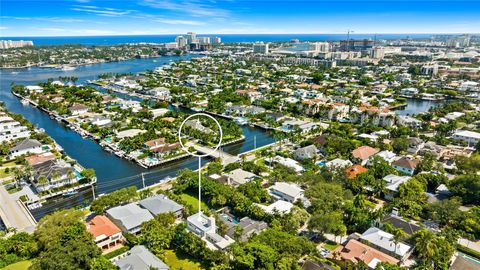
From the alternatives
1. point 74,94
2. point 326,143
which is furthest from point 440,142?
point 74,94

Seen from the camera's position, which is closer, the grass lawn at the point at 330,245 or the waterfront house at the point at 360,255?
the waterfront house at the point at 360,255

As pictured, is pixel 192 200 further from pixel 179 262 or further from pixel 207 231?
pixel 179 262

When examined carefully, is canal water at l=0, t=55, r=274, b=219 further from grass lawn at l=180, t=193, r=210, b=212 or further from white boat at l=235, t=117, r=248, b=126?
grass lawn at l=180, t=193, r=210, b=212

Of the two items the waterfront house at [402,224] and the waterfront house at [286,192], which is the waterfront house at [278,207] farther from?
the waterfront house at [402,224]

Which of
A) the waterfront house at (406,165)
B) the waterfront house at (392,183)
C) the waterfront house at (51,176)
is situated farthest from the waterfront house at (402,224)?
the waterfront house at (51,176)

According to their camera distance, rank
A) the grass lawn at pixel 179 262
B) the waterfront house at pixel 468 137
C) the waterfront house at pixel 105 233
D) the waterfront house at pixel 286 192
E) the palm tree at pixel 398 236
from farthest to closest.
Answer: the waterfront house at pixel 468 137 < the waterfront house at pixel 286 192 < the waterfront house at pixel 105 233 < the grass lawn at pixel 179 262 < the palm tree at pixel 398 236

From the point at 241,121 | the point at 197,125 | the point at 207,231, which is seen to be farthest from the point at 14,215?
the point at 241,121
